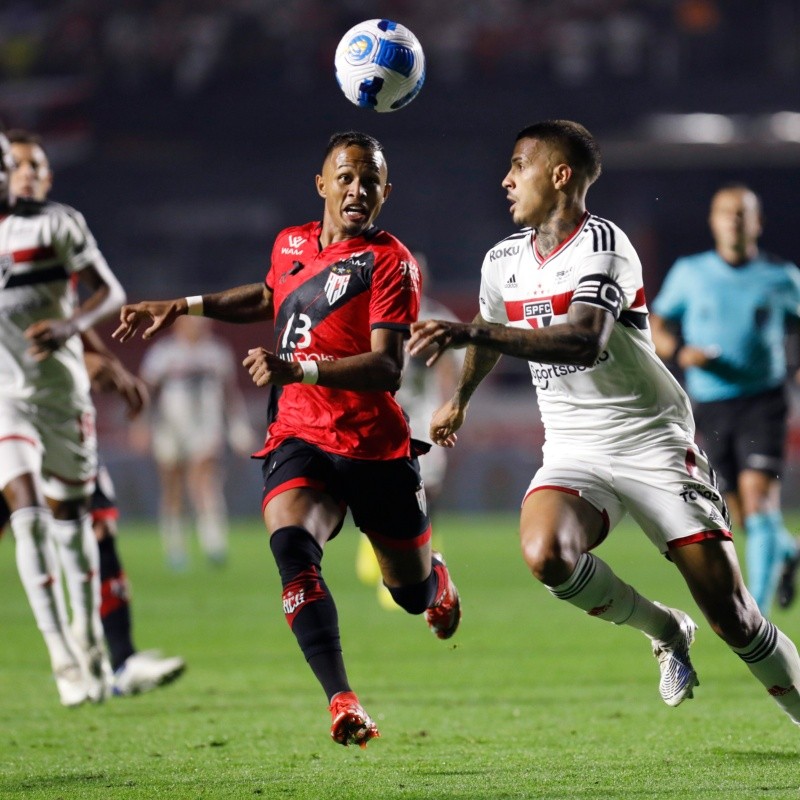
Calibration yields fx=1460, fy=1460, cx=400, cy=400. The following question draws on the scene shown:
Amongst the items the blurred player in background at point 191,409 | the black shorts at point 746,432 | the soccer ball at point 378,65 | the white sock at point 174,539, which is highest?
the soccer ball at point 378,65

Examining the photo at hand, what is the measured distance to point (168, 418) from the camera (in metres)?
16.9

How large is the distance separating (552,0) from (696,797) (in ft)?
76.8

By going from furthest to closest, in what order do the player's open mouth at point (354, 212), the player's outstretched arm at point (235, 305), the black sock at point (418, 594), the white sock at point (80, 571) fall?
the white sock at point (80, 571)
the black sock at point (418, 594)
the player's outstretched arm at point (235, 305)
the player's open mouth at point (354, 212)

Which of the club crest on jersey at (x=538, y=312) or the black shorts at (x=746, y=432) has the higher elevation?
the club crest on jersey at (x=538, y=312)

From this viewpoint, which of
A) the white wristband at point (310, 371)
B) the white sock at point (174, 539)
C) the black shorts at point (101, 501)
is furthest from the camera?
the white sock at point (174, 539)

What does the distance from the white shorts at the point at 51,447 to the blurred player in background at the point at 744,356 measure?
143 inches

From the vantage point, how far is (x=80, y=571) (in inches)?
271

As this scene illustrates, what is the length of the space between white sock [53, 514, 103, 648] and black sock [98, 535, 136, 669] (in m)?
0.37

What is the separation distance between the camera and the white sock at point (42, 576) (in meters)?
6.44

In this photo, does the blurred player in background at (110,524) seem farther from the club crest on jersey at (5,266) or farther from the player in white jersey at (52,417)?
the club crest on jersey at (5,266)

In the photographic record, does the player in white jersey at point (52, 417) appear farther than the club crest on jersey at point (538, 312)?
Yes

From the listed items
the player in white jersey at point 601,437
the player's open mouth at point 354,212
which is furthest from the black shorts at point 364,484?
the player's open mouth at point 354,212

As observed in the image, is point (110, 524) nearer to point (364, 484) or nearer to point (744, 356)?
point (364, 484)

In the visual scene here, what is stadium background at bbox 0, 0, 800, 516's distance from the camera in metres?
25.0
